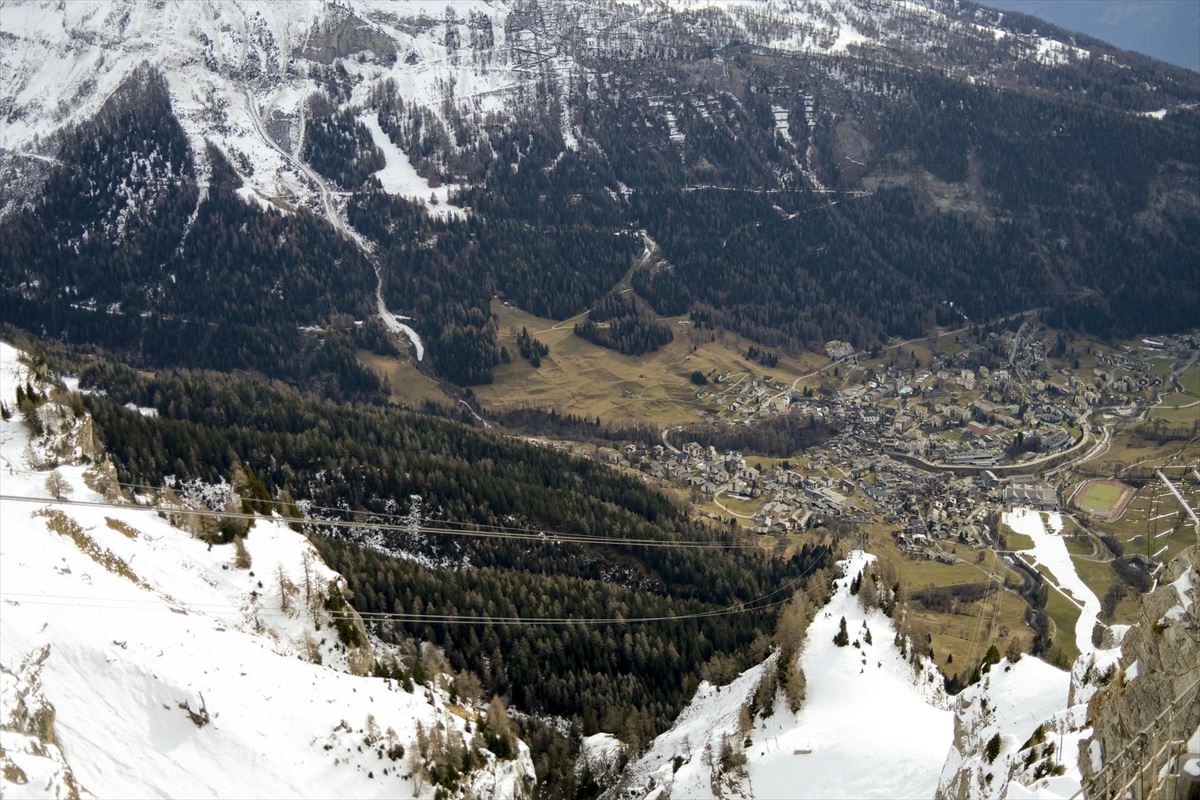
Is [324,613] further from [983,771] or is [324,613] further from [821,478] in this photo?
[821,478]

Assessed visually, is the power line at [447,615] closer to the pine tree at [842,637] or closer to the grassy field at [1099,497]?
the pine tree at [842,637]

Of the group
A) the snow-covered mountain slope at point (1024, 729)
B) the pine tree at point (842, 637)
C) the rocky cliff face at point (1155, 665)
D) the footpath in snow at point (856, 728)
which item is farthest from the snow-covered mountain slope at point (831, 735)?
the rocky cliff face at point (1155, 665)

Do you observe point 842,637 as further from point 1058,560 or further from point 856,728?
point 1058,560

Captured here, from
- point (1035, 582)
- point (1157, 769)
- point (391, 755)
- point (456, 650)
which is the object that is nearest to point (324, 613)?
point (391, 755)

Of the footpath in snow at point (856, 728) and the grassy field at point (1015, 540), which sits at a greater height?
the footpath in snow at point (856, 728)

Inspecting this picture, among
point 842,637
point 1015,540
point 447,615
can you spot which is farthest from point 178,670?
point 1015,540
